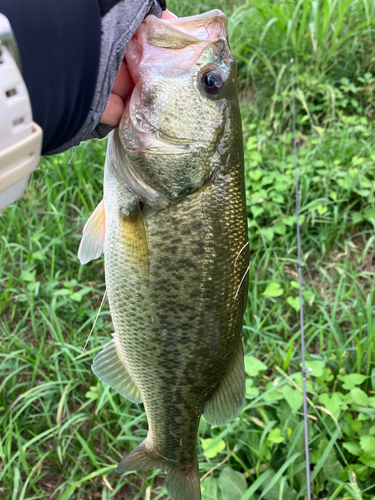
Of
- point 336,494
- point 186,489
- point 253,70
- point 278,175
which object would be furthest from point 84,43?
point 253,70

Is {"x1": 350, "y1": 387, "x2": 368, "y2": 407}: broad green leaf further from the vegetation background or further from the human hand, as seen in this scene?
the human hand

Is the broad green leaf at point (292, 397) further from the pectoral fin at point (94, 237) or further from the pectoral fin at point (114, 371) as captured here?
the pectoral fin at point (94, 237)

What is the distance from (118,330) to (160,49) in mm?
946

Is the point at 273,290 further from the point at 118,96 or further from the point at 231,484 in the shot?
the point at 118,96

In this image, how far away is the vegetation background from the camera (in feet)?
6.38

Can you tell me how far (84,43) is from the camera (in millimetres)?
1065

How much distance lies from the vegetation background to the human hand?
1.37m

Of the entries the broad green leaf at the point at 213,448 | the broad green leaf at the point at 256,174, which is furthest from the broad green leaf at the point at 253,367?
the broad green leaf at the point at 256,174

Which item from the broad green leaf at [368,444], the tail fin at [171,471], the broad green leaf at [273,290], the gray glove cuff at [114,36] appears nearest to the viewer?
the gray glove cuff at [114,36]

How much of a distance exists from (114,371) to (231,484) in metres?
0.88

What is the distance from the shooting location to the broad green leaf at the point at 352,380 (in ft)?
6.56

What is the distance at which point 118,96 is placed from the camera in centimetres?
137

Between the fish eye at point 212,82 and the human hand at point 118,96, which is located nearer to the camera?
the fish eye at point 212,82

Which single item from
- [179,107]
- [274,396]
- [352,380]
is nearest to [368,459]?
[352,380]
